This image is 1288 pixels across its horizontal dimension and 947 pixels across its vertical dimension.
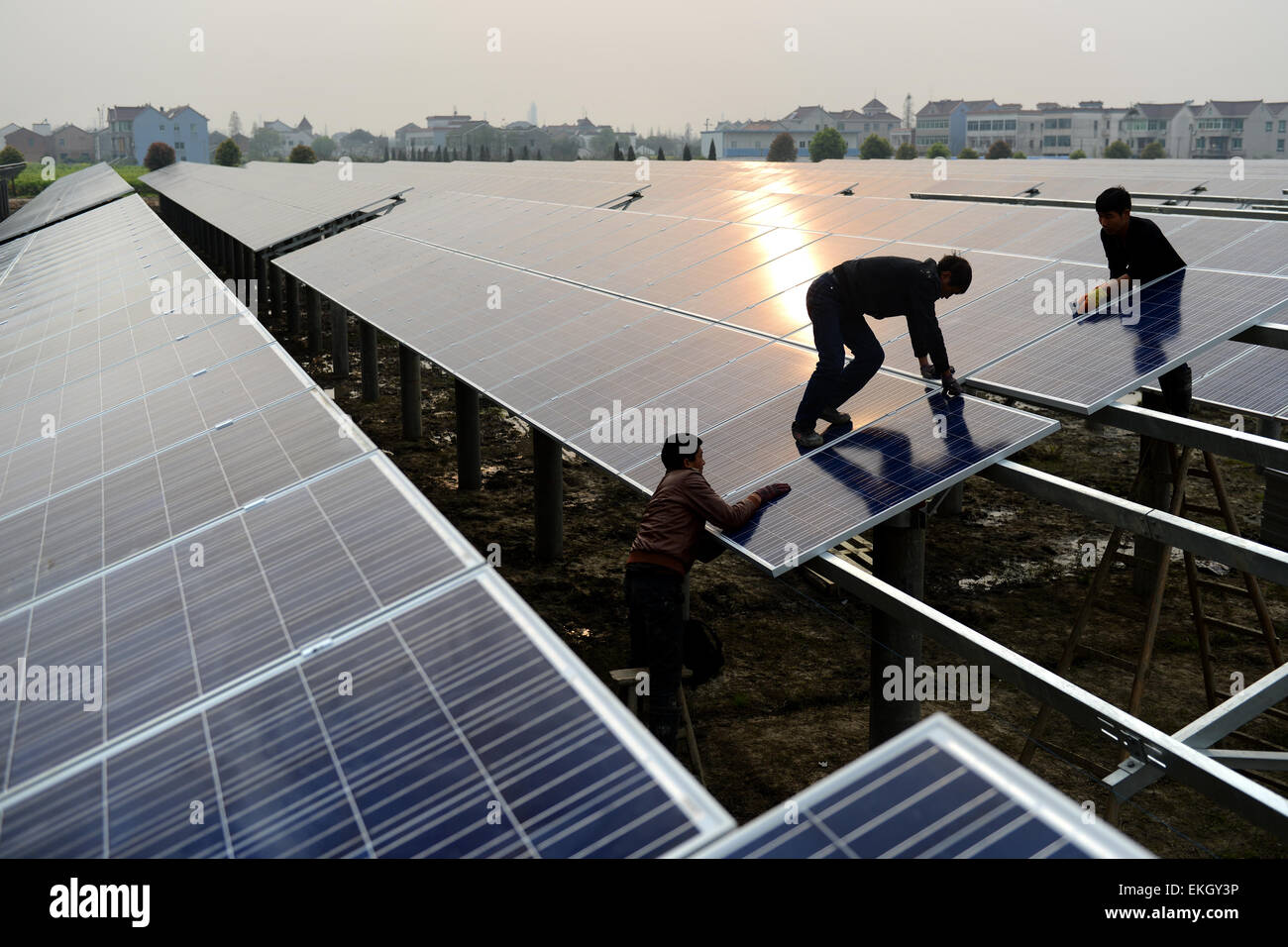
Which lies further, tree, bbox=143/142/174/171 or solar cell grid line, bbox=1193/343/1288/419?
tree, bbox=143/142/174/171

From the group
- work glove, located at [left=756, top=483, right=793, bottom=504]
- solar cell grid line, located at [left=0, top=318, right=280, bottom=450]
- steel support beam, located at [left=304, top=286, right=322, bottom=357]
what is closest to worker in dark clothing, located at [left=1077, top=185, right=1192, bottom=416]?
work glove, located at [left=756, top=483, right=793, bottom=504]

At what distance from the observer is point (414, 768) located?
13.9 ft

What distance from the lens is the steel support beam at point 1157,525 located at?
6.95m

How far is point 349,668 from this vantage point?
497 cm

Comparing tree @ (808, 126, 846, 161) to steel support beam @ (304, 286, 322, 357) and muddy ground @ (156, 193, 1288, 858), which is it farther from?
muddy ground @ (156, 193, 1288, 858)

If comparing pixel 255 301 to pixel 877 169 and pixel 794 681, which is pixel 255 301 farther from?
pixel 794 681

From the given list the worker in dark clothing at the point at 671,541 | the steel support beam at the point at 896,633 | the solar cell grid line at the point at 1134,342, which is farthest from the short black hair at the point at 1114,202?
the worker in dark clothing at the point at 671,541

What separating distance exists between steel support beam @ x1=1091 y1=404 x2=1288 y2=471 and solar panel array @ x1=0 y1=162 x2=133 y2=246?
25384 millimetres

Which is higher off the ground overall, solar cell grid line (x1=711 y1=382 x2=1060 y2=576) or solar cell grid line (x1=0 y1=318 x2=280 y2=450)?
solar cell grid line (x1=0 y1=318 x2=280 y2=450)

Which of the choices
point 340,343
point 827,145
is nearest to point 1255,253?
point 340,343

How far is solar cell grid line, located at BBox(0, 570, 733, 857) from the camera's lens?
3791 millimetres

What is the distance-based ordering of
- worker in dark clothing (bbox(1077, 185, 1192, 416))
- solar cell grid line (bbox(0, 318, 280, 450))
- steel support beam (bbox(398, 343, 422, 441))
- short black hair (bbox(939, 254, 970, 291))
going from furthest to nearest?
1. steel support beam (bbox(398, 343, 422, 441))
2. solar cell grid line (bbox(0, 318, 280, 450))
3. worker in dark clothing (bbox(1077, 185, 1192, 416))
4. short black hair (bbox(939, 254, 970, 291))

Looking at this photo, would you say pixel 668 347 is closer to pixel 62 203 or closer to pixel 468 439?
pixel 468 439

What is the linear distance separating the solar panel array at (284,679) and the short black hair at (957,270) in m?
4.77
